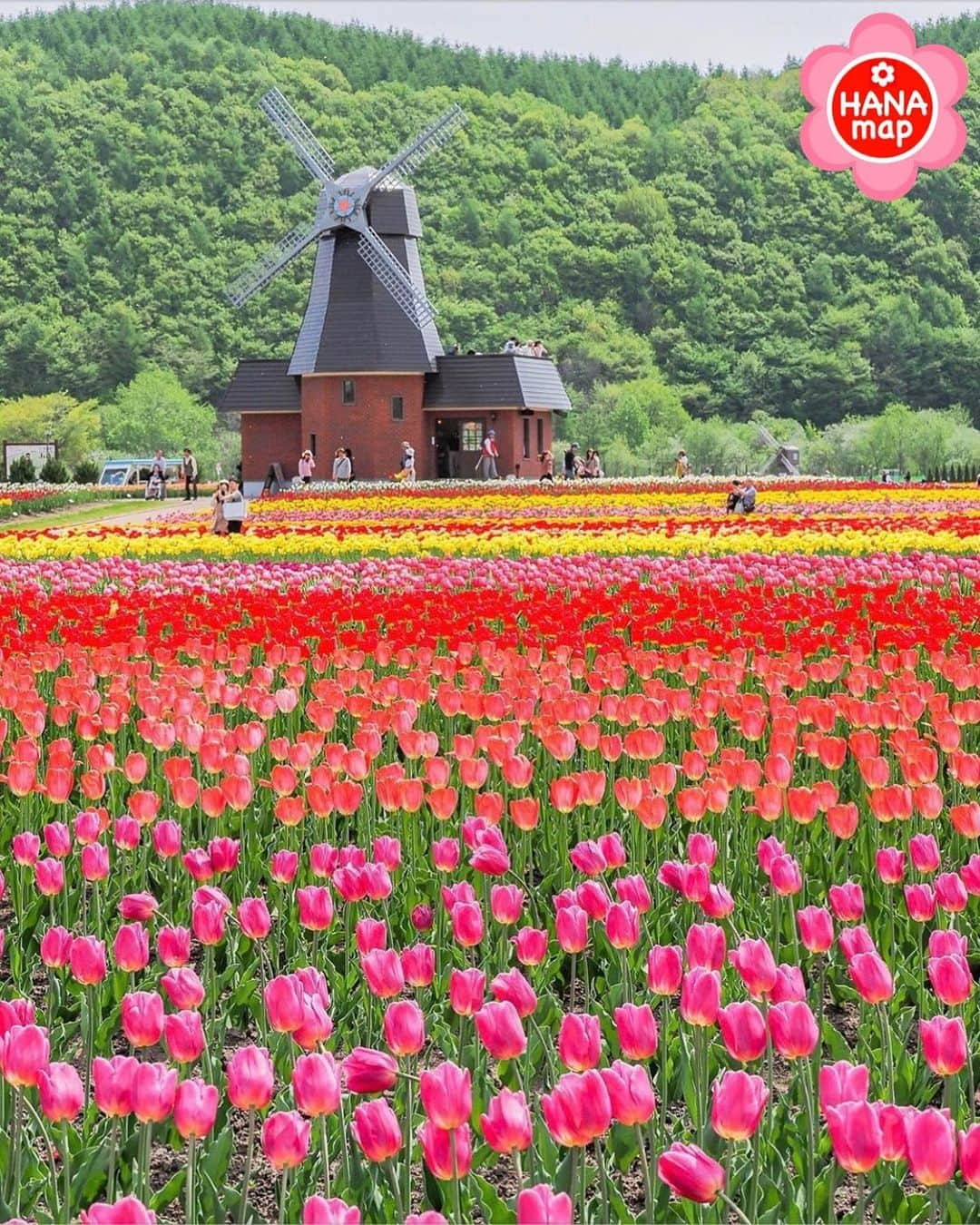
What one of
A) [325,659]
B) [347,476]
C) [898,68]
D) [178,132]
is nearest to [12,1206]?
[325,659]

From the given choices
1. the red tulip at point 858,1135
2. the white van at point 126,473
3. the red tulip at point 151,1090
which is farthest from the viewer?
the white van at point 126,473

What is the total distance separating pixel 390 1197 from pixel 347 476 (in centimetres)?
3908

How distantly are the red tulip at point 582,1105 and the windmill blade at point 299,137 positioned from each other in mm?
47485

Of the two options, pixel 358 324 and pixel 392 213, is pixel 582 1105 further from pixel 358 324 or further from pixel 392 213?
pixel 392 213

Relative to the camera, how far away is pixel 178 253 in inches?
3971

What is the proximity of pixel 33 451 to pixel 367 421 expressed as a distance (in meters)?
22.0

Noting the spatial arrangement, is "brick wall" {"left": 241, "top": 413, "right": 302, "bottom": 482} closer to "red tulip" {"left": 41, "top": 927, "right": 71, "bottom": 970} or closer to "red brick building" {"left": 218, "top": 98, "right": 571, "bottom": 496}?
"red brick building" {"left": 218, "top": 98, "right": 571, "bottom": 496}

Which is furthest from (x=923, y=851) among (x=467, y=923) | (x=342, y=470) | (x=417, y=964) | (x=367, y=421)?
(x=367, y=421)

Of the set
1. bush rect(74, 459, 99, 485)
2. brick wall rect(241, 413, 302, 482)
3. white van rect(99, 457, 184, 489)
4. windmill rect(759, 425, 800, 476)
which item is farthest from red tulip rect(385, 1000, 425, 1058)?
windmill rect(759, 425, 800, 476)

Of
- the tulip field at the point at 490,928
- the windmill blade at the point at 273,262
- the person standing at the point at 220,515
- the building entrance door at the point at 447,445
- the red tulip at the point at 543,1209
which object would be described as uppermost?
the windmill blade at the point at 273,262

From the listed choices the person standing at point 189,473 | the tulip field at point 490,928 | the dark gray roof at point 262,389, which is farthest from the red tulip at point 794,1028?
the dark gray roof at point 262,389

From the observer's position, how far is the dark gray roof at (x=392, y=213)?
153 ft

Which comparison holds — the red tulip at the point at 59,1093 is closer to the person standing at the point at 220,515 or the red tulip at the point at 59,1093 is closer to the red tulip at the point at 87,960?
the red tulip at the point at 87,960

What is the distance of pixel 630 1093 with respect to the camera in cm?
222
